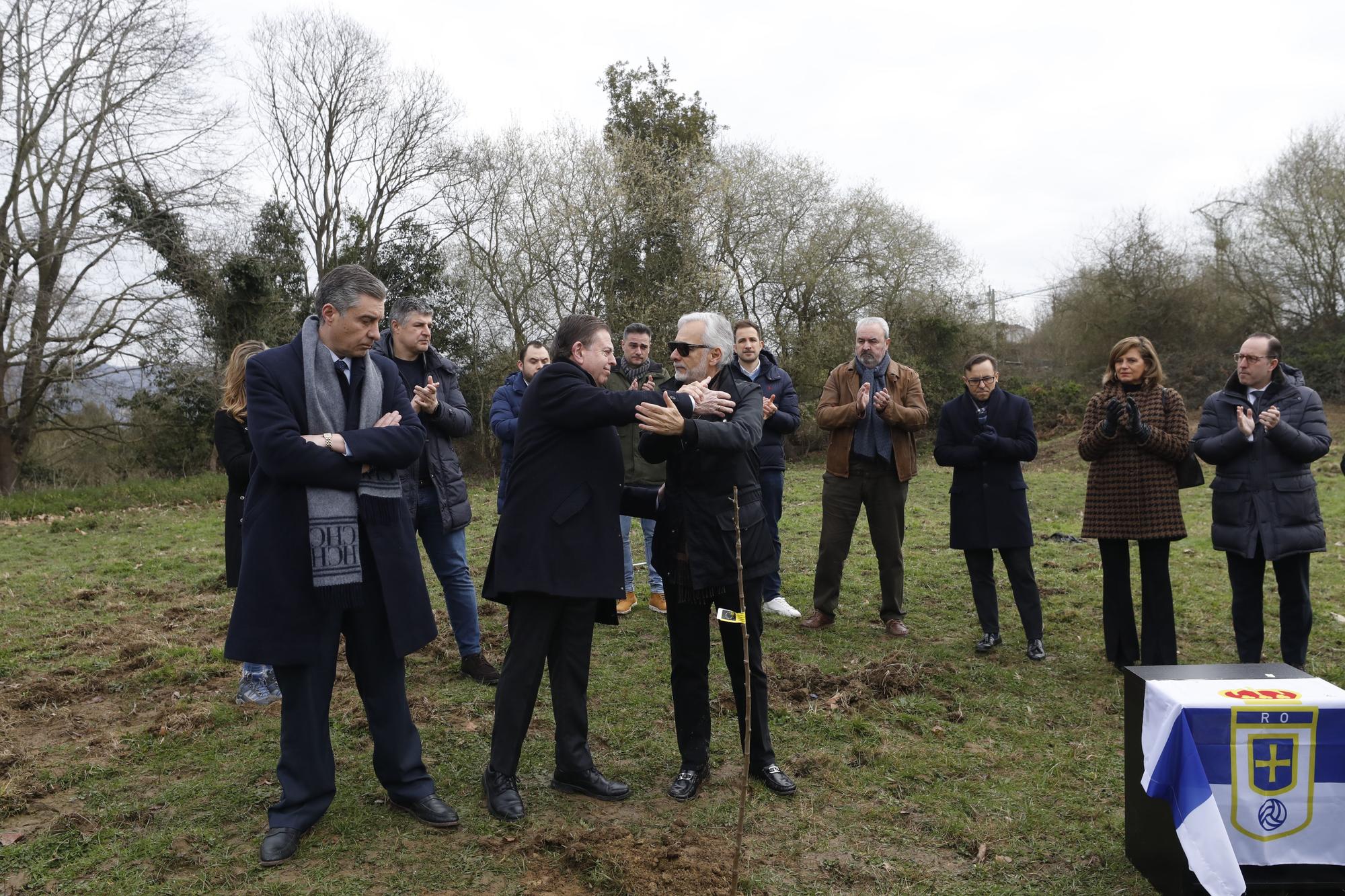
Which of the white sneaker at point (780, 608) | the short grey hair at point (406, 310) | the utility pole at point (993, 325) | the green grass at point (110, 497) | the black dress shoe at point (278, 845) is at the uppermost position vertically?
the utility pole at point (993, 325)

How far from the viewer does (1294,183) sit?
25.1 meters

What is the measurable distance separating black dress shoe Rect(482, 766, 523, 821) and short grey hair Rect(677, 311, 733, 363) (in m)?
2.13

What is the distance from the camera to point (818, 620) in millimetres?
6867

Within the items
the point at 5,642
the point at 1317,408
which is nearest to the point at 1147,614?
the point at 1317,408

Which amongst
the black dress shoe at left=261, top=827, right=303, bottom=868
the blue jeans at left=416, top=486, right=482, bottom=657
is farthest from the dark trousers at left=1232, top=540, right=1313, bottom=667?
the black dress shoe at left=261, top=827, right=303, bottom=868

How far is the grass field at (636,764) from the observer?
340 cm

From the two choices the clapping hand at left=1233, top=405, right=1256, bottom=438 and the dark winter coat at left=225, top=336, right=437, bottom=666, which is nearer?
the dark winter coat at left=225, top=336, right=437, bottom=666

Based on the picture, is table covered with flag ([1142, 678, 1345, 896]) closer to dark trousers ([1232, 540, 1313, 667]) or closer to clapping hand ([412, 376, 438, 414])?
dark trousers ([1232, 540, 1313, 667])

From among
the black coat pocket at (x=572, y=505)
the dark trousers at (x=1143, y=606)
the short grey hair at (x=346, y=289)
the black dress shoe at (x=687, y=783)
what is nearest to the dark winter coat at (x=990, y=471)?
the dark trousers at (x=1143, y=606)

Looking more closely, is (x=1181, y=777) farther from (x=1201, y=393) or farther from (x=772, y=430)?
(x=1201, y=393)

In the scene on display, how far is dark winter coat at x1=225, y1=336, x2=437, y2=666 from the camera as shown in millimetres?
3473

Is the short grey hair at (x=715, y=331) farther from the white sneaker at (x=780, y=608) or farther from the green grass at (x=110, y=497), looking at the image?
the green grass at (x=110, y=497)

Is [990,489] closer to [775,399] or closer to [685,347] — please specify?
[775,399]

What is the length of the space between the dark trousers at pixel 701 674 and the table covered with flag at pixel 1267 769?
5.50ft
